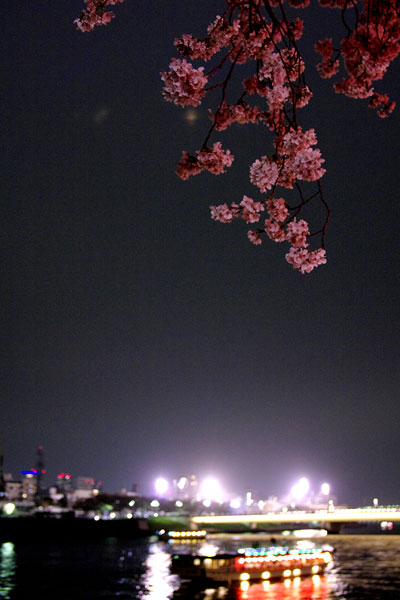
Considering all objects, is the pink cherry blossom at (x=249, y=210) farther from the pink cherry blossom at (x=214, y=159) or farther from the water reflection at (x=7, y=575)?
the water reflection at (x=7, y=575)

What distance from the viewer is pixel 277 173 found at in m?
8.23

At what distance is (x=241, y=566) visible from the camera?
157ft

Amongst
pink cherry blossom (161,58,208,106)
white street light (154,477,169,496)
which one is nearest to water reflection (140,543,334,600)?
pink cherry blossom (161,58,208,106)

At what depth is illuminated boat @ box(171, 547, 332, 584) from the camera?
47.0 metres

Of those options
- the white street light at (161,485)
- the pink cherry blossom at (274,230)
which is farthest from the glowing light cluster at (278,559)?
the white street light at (161,485)

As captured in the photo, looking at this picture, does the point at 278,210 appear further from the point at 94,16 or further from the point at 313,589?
the point at 313,589

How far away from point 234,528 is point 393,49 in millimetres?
203080

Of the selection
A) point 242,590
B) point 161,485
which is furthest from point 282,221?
point 161,485

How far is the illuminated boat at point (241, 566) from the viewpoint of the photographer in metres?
47.0

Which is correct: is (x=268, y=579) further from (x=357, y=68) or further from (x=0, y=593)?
(x=357, y=68)

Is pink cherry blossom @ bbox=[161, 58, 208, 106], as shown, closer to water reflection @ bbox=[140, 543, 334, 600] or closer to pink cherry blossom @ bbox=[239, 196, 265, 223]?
pink cherry blossom @ bbox=[239, 196, 265, 223]

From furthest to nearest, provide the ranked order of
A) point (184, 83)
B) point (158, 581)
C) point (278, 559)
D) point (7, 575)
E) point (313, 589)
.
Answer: point (7, 575) < point (158, 581) < point (278, 559) < point (313, 589) < point (184, 83)

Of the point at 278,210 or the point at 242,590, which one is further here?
the point at 242,590

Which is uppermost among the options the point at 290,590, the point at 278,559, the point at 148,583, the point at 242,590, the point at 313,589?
the point at 278,559
